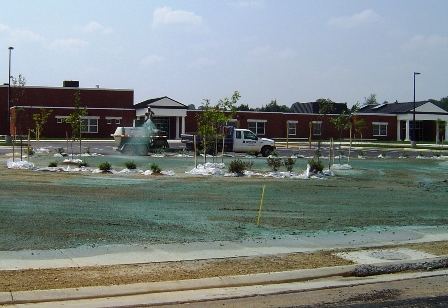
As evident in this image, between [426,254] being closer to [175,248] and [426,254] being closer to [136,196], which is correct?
[175,248]

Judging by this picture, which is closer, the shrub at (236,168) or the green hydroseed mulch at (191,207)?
the green hydroseed mulch at (191,207)

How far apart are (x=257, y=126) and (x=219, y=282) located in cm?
6347

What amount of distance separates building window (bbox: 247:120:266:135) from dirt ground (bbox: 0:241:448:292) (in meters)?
60.7

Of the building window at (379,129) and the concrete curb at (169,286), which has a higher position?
the building window at (379,129)

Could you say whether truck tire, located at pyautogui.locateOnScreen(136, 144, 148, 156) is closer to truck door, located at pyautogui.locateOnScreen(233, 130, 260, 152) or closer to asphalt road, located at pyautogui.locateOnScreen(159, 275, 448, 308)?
truck door, located at pyautogui.locateOnScreen(233, 130, 260, 152)

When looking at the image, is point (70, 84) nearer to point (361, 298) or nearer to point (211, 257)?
point (211, 257)

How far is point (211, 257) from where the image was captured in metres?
10.7

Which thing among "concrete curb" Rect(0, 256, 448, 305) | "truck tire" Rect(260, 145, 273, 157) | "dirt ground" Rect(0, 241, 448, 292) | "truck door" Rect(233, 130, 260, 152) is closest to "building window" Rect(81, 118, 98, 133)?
"truck door" Rect(233, 130, 260, 152)

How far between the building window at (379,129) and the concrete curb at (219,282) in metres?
68.6

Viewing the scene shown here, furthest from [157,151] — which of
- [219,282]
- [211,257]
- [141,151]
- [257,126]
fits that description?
[257,126]

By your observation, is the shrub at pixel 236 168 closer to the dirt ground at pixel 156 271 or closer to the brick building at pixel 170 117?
the dirt ground at pixel 156 271

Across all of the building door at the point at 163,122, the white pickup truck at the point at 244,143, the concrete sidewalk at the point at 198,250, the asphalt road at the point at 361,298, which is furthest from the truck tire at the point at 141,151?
the building door at the point at 163,122

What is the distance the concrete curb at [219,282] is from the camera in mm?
8107

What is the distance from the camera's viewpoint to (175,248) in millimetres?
11312
